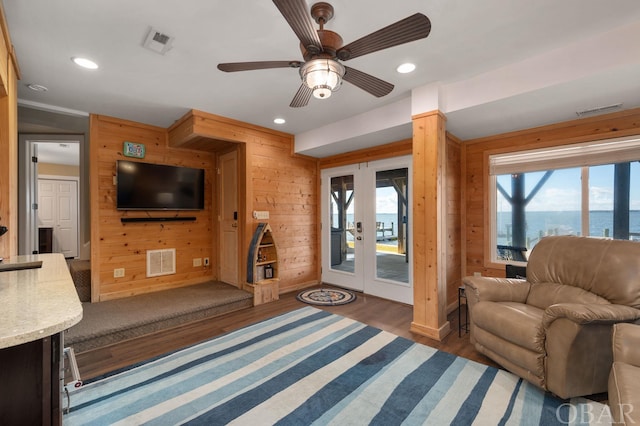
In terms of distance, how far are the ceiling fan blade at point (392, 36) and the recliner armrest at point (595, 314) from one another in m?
1.89

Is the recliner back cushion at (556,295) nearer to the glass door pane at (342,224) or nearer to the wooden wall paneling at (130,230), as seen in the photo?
the glass door pane at (342,224)

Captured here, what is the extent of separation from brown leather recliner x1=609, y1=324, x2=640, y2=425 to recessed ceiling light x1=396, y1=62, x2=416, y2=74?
228cm

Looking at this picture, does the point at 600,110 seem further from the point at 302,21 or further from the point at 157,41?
the point at 157,41

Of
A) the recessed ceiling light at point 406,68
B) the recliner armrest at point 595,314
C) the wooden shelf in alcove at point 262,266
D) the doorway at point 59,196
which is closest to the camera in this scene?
the recliner armrest at point 595,314

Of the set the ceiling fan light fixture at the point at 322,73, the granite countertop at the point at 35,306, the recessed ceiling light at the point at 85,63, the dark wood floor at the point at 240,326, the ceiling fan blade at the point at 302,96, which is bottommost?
the dark wood floor at the point at 240,326

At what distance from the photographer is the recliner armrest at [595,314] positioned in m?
1.74

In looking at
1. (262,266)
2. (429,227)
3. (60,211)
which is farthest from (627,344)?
(60,211)

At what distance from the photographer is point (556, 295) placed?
2.33 meters

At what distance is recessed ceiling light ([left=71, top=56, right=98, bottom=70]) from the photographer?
7.64ft

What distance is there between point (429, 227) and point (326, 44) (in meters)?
1.99

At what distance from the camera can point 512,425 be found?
167 cm

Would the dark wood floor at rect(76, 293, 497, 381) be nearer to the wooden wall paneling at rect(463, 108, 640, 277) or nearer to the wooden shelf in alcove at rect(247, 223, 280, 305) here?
the wooden shelf in alcove at rect(247, 223, 280, 305)

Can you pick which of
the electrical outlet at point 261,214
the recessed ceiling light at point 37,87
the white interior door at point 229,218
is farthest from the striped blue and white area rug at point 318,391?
the recessed ceiling light at point 37,87

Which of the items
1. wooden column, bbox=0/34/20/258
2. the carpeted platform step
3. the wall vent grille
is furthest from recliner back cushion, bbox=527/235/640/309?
the wall vent grille
